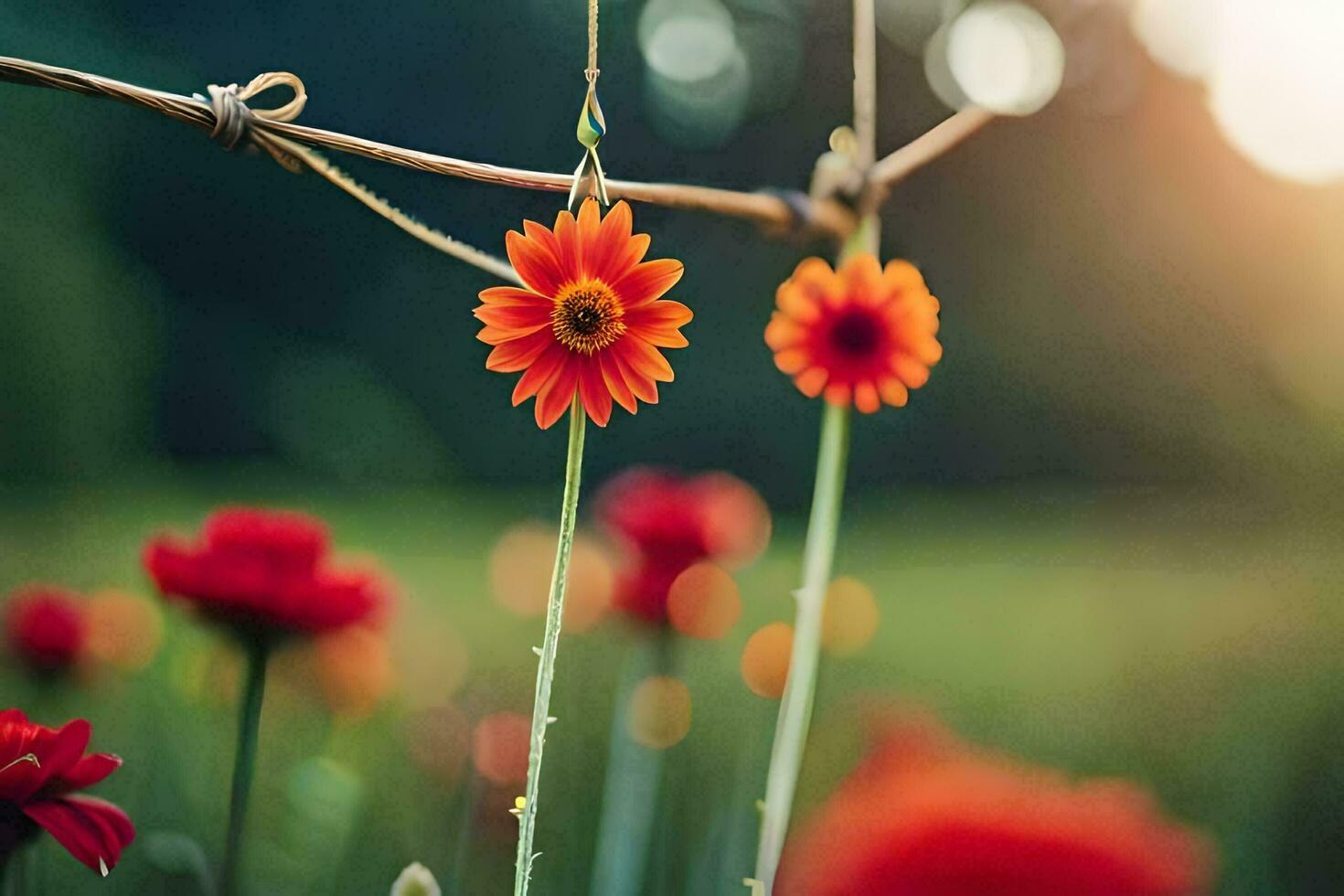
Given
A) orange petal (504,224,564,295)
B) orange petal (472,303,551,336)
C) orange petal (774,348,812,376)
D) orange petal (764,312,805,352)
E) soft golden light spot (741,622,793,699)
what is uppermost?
orange petal (764,312,805,352)

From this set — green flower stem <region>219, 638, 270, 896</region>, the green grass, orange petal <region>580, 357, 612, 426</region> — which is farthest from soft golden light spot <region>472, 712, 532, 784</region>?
orange petal <region>580, 357, 612, 426</region>

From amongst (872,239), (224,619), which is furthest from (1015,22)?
(224,619)

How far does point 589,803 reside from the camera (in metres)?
0.40

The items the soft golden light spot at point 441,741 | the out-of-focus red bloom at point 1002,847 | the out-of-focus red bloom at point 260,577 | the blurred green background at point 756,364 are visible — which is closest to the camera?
the out-of-focus red bloom at point 1002,847

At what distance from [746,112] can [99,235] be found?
17.8 inches

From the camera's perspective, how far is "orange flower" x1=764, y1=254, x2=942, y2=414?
0.21 m

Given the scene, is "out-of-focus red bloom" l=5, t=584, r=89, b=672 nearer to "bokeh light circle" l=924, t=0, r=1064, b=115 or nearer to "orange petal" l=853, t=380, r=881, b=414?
"orange petal" l=853, t=380, r=881, b=414

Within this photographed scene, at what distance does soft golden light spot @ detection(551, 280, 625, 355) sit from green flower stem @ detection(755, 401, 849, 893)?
0.08 metres

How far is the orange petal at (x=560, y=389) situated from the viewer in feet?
0.50

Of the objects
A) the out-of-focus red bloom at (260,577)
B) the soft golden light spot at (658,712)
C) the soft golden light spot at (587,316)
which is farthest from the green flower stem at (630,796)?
the soft golden light spot at (587,316)

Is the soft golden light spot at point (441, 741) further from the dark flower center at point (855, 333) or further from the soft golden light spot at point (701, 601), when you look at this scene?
the dark flower center at point (855, 333)

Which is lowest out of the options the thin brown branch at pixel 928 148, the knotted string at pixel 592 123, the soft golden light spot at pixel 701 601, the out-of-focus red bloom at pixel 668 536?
the soft golden light spot at pixel 701 601

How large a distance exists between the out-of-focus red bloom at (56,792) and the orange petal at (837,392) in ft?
0.46

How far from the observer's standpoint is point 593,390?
0.51 feet
